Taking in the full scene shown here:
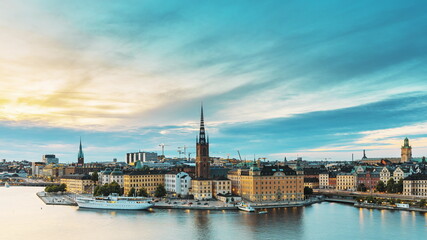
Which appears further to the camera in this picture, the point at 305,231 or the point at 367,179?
the point at 367,179

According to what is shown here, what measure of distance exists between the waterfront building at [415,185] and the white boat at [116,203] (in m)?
38.6

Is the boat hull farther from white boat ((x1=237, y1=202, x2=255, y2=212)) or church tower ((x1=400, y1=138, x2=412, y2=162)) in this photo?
church tower ((x1=400, y1=138, x2=412, y2=162))

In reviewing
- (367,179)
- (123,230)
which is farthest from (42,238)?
(367,179)

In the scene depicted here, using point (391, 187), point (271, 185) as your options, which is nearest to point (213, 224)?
point (271, 185)

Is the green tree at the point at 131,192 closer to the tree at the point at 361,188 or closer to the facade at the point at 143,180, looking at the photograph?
the facade at the point at 143,180

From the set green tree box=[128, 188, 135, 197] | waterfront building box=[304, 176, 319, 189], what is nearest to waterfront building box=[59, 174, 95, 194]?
green tree box=[128, 188, 135, 197]

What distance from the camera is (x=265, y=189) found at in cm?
6956

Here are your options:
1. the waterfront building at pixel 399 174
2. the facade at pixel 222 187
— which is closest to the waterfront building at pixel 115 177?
the facade at pixel 222 187

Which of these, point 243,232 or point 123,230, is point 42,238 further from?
point 243,232

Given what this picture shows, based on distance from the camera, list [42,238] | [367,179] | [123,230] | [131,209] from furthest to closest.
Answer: [367,179], [131,209], [123,230], [42,238]

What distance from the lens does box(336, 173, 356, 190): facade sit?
3664 inches

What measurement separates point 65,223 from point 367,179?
5961 centimetres

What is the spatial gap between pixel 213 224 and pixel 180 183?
2919cm

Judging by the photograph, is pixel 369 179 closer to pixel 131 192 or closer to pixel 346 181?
A: pixel 346 181
